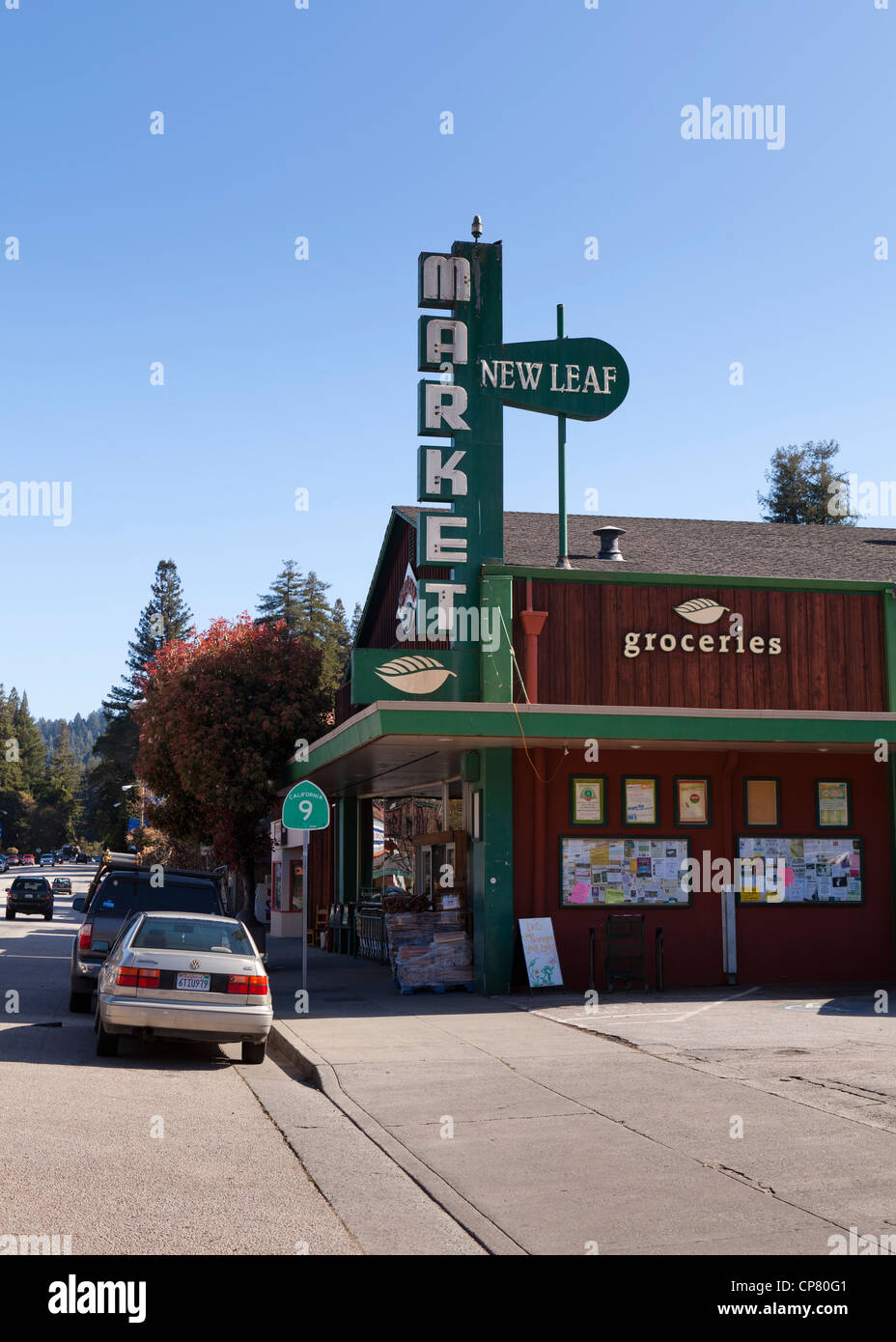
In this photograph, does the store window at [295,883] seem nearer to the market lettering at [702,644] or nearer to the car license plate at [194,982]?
the market lettering at [702,644]

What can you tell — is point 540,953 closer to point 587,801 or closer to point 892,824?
point 587,801

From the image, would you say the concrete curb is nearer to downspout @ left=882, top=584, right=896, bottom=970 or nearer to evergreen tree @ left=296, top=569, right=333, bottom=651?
downspout @ left=882, top=584, right=896, bottom=970

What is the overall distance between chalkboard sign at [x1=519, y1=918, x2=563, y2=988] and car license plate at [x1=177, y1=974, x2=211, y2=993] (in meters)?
6.56

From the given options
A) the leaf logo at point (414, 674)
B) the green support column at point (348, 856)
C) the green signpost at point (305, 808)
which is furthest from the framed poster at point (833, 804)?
the green support column at point (348, 856)

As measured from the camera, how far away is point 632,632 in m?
19.5

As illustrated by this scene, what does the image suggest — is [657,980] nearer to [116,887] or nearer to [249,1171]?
[116,887]

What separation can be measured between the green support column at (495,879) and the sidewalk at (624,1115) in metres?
1.37

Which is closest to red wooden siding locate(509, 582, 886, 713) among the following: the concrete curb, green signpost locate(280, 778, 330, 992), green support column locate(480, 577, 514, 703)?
green support column locate(480, 577, 514, 703)

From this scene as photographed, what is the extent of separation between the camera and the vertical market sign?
18.9 meters

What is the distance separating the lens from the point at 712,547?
2373cm

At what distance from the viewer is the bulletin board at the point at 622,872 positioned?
18750mm
